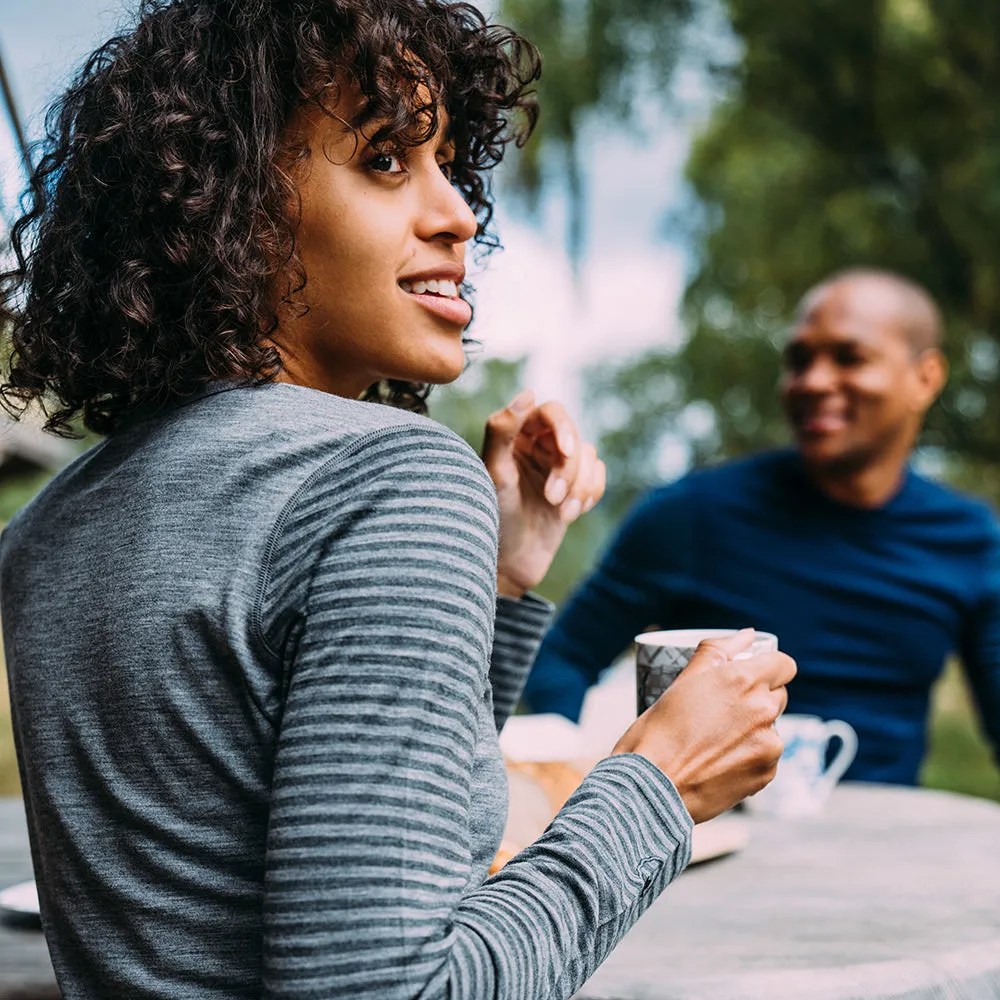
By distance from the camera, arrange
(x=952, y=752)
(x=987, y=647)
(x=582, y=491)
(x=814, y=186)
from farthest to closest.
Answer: (x=952, y=752) → (x=814, y=186) → (x=987, y=647) → (x=582, y=491)

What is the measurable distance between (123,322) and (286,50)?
0.23m

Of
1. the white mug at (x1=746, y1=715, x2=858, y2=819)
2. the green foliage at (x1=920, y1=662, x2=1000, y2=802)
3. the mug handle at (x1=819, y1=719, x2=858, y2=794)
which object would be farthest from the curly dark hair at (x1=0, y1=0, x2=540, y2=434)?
the green foliage at (x1=920, y1=662, x2=1000, y2=802)

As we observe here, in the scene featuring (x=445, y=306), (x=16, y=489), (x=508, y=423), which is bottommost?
(x=16, y=489)

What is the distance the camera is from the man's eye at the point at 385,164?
2.89ft

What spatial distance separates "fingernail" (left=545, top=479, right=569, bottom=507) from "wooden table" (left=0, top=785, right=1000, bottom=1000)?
0.42 m

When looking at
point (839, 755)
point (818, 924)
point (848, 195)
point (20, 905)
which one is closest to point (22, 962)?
point (20, 905)

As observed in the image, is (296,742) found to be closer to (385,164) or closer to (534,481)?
(385,164)

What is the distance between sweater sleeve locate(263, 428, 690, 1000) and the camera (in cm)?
64

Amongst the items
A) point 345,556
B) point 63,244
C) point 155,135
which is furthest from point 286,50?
point 345,556

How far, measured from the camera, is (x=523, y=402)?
1265mm

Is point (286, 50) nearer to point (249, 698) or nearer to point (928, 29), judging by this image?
point (249, 698)

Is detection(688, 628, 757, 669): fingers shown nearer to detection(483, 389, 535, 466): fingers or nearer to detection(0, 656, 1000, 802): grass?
detection(483, 389, 535, 466): fingers

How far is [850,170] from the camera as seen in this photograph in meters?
4.83

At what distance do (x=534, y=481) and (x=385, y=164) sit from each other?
1.52 feet
